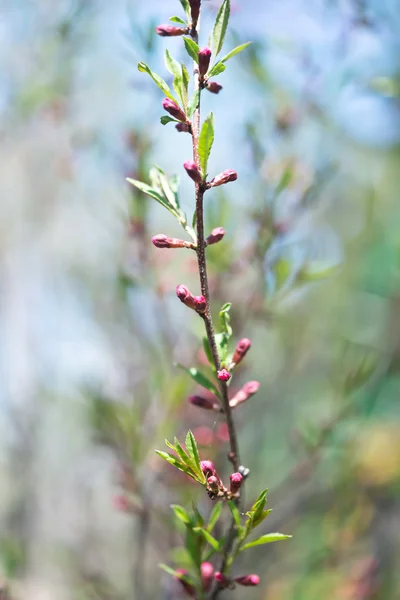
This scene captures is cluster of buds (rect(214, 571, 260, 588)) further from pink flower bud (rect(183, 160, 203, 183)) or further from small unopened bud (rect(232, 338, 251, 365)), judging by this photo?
pink flower bud (rect(183, 160, 203, 183))

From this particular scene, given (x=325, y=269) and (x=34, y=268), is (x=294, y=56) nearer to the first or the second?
(x=325, y=269)

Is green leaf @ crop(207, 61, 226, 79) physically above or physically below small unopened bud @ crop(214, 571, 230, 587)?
above

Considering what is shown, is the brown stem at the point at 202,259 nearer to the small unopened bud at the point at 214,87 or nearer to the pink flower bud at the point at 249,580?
the small unopened bud at the point at 214,87

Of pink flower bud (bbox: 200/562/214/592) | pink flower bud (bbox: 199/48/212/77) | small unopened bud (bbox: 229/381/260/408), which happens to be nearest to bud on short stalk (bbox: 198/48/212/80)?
pink flower bud (bbox: 199/48/212/77)

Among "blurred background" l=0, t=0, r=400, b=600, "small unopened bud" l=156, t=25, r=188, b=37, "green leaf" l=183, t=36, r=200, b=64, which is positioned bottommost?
"blurred background" l=0, t=0, r=400, b=600

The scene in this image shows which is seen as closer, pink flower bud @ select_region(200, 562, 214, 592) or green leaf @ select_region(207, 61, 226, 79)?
green leaf @ select_region(207, 61, 226, 79)

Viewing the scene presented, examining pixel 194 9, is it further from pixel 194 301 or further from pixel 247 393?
pixel 247 393
